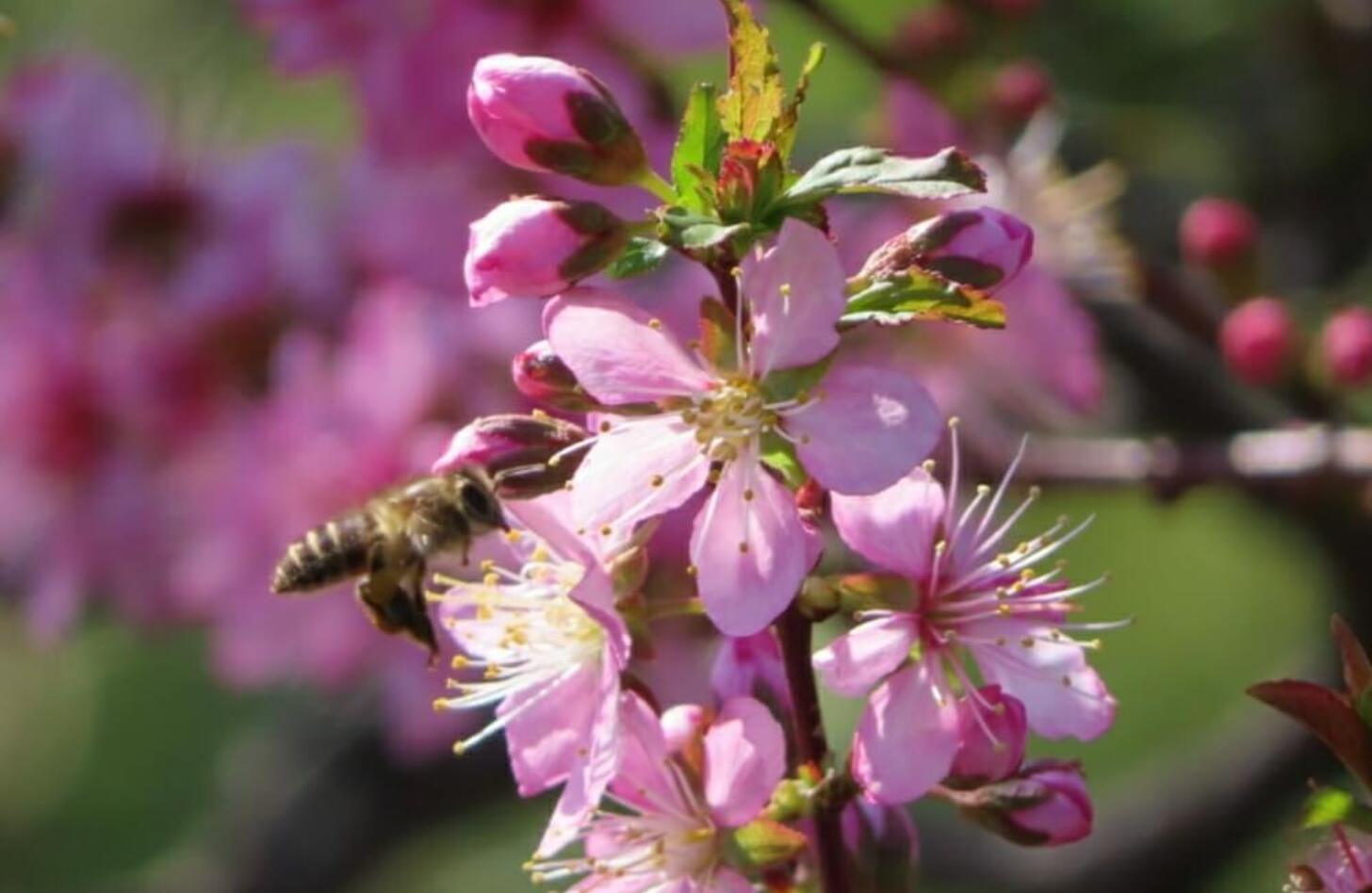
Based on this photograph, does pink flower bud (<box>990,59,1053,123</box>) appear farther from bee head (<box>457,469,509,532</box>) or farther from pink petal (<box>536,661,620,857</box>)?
pink petal (<box>536,661,620,857</box>)

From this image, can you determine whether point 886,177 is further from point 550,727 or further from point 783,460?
point 550,727

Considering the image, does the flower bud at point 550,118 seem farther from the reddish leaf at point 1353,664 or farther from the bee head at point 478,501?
the reddish leaf at point 1353,664

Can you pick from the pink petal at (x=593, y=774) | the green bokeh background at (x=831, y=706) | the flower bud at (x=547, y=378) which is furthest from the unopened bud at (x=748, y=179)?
the green bokeh background at (x=831, y=706)

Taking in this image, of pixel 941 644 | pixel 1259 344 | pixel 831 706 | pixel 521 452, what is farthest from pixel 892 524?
pixel 831 706

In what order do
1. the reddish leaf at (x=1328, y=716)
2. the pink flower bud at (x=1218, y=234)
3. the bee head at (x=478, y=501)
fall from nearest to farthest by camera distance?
the reddish leaf at (x=1328, y=716) < the bee head at (x=478, y=501) < the pink flower bud at (x=1218, y=234)

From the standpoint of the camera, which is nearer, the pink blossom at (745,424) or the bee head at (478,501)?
the pink blossom at (745,424)
